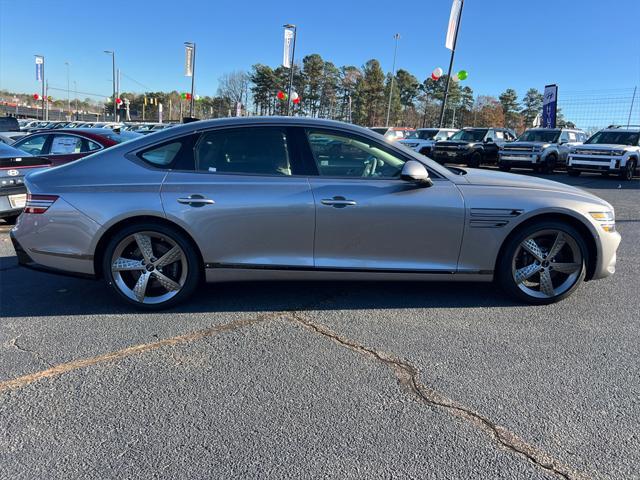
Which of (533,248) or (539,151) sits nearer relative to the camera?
(533,248)

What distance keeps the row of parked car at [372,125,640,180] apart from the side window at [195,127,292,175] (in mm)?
13665

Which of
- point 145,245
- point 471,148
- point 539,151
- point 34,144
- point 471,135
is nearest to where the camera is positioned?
point 145,245

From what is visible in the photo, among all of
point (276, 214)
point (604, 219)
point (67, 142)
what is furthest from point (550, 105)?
point (276, 214)

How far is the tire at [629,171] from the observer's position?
16.0 metres

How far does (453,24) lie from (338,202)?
23.3 meters

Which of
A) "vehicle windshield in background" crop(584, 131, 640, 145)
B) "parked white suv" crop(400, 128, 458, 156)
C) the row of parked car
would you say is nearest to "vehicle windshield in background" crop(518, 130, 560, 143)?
the row of parked car

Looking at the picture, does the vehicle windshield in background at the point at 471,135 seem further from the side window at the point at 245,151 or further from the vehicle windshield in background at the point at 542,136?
the side window at the point at 245,151

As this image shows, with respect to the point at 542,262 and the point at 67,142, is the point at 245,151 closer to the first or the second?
the point at 542,262

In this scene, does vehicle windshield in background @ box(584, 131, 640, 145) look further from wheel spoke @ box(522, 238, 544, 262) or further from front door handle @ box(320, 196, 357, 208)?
front door handle @ box(320, 196, 357, 208)

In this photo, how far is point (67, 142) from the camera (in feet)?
30.2

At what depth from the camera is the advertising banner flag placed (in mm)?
24934

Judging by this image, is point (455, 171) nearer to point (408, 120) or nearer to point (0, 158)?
point (0, 158)

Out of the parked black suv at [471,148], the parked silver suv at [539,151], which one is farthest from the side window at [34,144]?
the parked silver suv at [539,151]

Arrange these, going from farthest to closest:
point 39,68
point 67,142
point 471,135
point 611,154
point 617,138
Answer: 1. point 39,68
2. point 471,135
3. point 617,138
4. point 611,154
5. point 67,142
